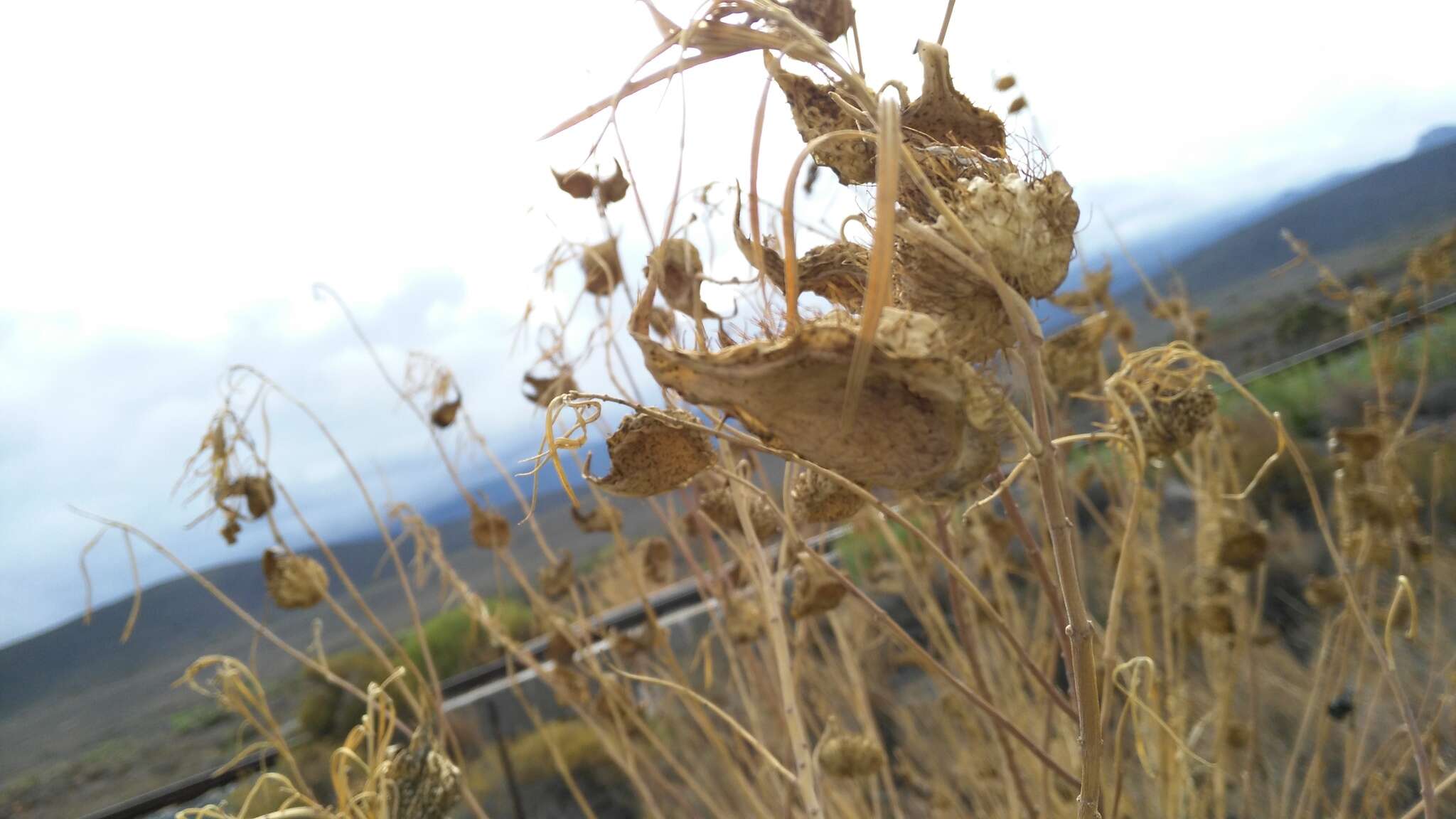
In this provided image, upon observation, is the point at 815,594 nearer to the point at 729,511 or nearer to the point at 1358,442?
the point at 729,511

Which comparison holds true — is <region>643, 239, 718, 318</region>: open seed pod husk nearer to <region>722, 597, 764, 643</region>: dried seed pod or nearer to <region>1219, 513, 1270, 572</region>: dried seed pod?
<region>722, 597, 764, 643</region>: dried seed pod

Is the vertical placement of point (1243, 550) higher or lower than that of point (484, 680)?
higher

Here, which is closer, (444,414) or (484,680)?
(444,414)

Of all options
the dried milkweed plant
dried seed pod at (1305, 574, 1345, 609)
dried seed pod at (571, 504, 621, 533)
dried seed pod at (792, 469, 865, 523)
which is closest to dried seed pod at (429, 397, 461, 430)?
the dried milkweed plant

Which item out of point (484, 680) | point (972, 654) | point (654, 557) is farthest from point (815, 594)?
point (484, 680)

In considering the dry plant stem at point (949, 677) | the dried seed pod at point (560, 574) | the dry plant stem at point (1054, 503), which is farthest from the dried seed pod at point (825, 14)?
the dried seed pod at point (560, 574)
